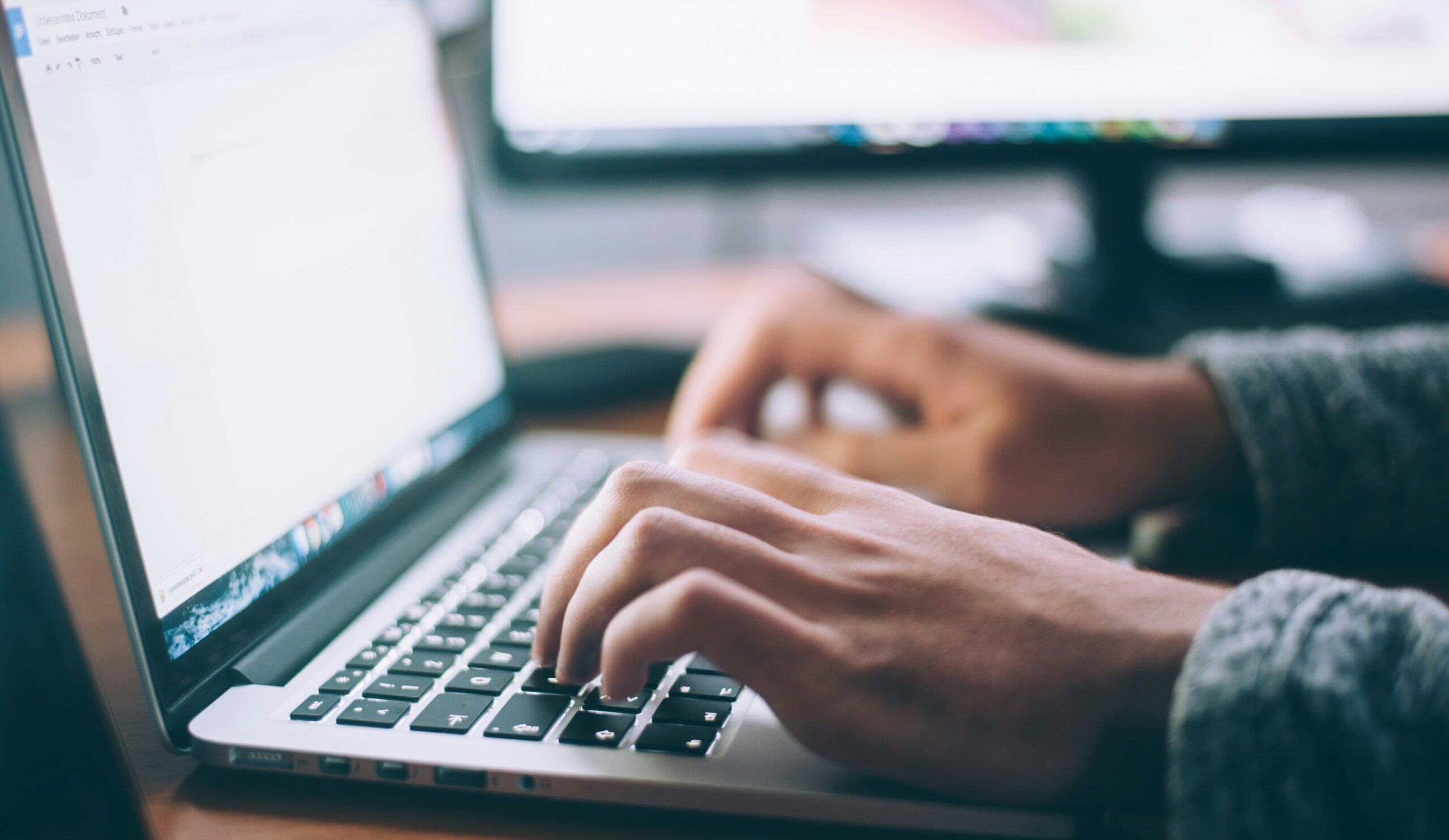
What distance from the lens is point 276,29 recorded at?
0.44m

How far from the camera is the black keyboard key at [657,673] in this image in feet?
1.10

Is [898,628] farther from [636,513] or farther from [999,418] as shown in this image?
[999,418]

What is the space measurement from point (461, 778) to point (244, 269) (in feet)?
0.70

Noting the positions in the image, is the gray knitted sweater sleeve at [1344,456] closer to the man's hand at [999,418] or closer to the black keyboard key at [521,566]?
the man's hand at [999,418]

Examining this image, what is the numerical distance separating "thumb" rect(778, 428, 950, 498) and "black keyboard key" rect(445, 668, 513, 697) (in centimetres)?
22

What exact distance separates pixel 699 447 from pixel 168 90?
0.23m

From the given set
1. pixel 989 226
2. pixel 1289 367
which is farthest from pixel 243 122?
pixel 989 226

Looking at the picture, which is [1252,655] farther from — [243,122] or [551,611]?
[243,122]

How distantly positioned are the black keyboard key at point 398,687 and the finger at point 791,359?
25 cm

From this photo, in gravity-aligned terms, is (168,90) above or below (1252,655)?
above

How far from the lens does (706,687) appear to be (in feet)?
1.09

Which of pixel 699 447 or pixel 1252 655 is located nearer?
pixel 1252 655

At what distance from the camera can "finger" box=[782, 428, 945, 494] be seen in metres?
0.51

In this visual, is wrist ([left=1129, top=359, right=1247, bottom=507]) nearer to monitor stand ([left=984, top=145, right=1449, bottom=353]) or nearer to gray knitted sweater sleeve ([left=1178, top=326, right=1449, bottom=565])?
gray knitted sweater sleeve ([left=1178, top=326, right=1449, bottom=565])
